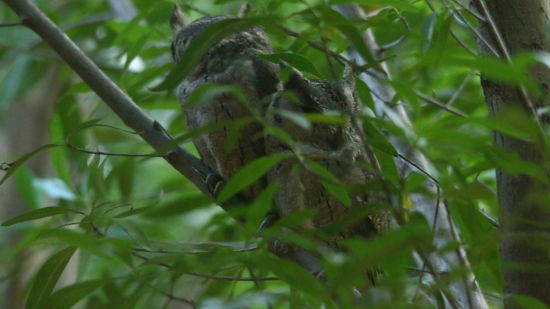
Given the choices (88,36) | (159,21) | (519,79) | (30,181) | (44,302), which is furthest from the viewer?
(88,36)

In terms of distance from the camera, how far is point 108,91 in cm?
71

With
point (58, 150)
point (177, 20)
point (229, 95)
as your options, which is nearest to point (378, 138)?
point (229, 95)

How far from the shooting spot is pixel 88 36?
4.95ft

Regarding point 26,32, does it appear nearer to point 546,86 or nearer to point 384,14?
point 384,14

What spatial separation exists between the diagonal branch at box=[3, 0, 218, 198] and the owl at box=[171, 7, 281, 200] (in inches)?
2.4

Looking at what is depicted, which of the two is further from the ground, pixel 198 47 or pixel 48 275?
pixel 198 47

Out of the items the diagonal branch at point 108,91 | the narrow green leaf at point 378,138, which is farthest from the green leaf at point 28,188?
the narrow green leaf at point 378,138

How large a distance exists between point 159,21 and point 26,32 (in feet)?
2.02

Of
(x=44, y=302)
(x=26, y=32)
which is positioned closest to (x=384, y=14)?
(x=44, y=302)

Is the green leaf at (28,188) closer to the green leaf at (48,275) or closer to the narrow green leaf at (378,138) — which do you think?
the green leaf at (48,275)

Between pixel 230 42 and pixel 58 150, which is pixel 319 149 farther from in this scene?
pixel 58 150

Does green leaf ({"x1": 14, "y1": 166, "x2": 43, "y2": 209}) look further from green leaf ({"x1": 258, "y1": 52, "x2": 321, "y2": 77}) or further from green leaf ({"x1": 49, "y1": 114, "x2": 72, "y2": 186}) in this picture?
green leaf ({"x1": 258, "y1": 52, "x2": 321, "y2": 77})

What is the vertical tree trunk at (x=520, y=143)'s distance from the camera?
2.00 ft

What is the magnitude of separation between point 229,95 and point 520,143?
320mm
